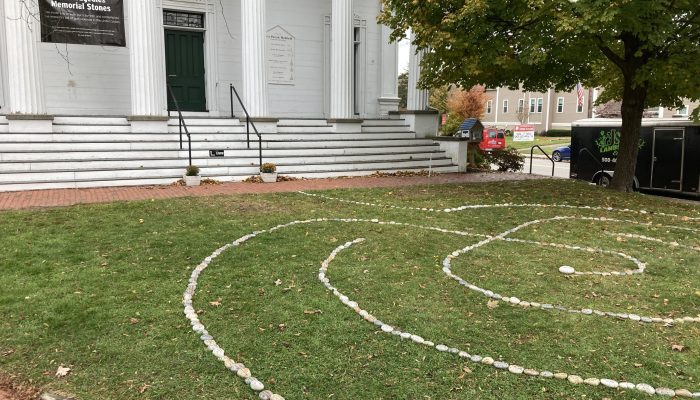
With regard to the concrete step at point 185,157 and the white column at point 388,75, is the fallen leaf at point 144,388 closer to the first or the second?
the concrete step at point 185,157

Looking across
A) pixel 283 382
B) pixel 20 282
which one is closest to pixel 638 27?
pixel 283 382

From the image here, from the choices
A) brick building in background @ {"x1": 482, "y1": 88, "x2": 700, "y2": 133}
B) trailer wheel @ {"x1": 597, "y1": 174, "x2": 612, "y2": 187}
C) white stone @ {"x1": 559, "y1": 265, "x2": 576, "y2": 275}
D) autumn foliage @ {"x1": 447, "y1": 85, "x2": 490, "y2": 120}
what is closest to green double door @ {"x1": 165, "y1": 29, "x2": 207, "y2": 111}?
trailer wheel @ {"x1": 597, "y1": 174, "x2": 612, "y2": 187}

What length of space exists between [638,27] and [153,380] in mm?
10299

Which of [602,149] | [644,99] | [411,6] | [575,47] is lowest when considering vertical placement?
[602,149]

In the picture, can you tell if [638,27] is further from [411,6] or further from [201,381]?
[201,381]

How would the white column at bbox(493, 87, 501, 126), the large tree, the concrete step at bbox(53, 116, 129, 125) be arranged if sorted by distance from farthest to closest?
the white column at bbox(493, 87, 501, 126), the concrete step at bbox(53, 116, 129, 125), the large tree

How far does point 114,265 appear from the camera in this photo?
19.8 ft

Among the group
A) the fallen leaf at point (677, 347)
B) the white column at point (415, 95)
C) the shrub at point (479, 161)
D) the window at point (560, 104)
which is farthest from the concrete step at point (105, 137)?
the window at point (560, 104)

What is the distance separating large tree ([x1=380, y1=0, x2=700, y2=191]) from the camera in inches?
384

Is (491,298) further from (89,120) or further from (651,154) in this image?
(651,154)

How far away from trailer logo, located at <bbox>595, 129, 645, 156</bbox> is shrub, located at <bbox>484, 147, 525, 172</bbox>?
105 inches

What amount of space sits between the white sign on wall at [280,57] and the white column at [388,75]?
3768 millimetres

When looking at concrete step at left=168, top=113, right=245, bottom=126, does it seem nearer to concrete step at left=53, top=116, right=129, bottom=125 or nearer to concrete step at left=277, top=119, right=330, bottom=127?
concrete step at left=53, top=116, right=129, bottom=125


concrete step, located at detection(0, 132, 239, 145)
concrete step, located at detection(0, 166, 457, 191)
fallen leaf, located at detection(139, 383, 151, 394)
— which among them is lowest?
fallen leaf, located at detection(139, 383, 151, 394)
